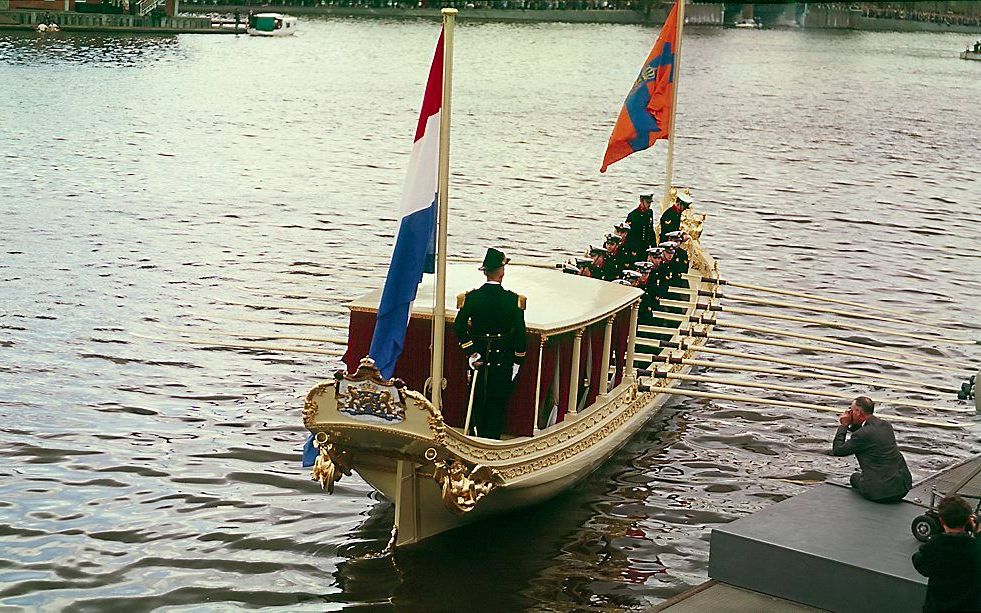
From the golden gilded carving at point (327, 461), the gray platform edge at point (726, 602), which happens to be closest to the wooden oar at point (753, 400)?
the gray platform edge at point (726, 602)

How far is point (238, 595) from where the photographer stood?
15.4m

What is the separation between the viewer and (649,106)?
24516 millimetres

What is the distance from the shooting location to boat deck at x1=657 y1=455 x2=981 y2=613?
41.9 feet

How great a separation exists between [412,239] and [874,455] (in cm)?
562

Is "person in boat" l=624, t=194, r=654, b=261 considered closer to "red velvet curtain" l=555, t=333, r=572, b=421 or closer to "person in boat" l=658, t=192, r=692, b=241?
"person in boat" l=658, t=192, r=692, b=241

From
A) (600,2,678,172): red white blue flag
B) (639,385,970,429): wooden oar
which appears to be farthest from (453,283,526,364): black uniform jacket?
(600,2,678,172): red white blue flag

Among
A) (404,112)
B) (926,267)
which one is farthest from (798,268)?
(404,112)

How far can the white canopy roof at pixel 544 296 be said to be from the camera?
16.4 meters

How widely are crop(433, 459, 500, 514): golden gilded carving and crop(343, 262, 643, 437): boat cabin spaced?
135 cm

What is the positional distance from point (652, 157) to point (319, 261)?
30119mm

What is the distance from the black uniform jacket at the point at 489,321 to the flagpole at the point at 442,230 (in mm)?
361

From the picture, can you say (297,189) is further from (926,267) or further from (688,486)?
(688,486)

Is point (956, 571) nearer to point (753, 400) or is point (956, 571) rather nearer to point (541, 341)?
point (541, 341)

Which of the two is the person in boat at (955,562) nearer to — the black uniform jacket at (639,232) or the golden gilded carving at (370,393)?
the golden gilded carving at (370,393)
